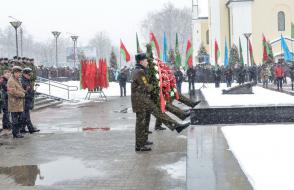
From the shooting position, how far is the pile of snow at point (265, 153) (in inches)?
223

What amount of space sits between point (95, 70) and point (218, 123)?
16828 mm

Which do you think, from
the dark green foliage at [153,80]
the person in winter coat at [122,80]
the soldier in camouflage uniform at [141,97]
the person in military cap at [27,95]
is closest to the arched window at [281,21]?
the person in winter coat at [122,80]

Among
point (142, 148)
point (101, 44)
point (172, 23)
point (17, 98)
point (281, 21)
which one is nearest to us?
point (142, 148)

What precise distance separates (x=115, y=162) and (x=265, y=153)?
2630mm

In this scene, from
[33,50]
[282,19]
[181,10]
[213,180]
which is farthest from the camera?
[33,50]

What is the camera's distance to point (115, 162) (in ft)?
28.0

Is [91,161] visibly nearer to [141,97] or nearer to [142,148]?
[142,148]

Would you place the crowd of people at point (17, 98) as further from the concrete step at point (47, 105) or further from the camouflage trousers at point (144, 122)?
the concrete step at point (47, 105)

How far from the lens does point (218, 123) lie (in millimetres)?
11273

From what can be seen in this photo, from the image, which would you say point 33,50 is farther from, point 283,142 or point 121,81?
point 283,142

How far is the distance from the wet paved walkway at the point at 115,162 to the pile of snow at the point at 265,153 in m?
0.20

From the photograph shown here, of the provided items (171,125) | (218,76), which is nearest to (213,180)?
(171,125)

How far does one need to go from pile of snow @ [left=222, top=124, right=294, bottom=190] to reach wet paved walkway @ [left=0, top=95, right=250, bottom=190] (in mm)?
201

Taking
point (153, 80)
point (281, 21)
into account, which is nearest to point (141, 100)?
point (153, 80)
